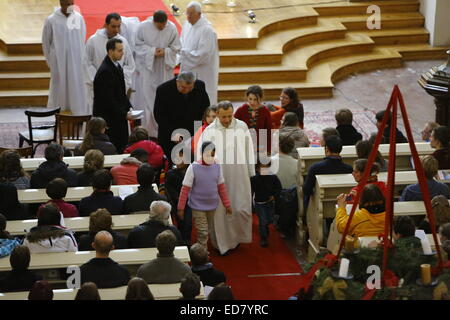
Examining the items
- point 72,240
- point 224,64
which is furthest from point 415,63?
point 72,240

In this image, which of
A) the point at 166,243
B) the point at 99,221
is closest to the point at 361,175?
the point at 166,243

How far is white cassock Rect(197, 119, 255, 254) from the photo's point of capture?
825 centimetres

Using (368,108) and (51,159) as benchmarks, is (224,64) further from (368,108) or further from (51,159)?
(51,159)

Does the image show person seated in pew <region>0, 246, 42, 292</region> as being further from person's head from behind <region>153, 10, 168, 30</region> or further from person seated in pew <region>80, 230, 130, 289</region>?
person's head from behind <region>153, 10, 168, 30</region>

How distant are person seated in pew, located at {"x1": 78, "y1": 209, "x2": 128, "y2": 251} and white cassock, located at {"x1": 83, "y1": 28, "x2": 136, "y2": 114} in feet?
14.2

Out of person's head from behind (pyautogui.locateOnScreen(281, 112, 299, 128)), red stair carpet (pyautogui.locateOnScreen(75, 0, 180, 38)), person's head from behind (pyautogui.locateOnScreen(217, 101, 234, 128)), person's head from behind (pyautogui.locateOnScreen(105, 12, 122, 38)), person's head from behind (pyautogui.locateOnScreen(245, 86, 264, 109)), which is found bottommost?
person's head from behind (pyautogui.locateOnScreen(281, 112, 299, 128))

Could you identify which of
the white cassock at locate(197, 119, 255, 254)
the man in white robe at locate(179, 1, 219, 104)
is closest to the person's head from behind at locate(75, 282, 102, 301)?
the white cassock at locate(197, 119, 255, 254)

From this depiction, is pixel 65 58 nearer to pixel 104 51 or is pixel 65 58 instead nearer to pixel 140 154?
pixel 104 51

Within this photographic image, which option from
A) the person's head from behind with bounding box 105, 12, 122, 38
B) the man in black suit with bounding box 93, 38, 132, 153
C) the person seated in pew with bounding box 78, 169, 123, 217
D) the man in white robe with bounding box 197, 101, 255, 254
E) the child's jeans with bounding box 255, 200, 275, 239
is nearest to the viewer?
the person seated in pew with bounding box 78, 169, 123, 217

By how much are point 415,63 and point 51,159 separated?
8.50m

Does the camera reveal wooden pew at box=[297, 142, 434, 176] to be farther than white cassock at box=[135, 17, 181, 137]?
No

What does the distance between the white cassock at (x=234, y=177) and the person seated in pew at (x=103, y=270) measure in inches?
91.0

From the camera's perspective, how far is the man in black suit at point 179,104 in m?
9.52

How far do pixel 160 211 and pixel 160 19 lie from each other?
479cm
